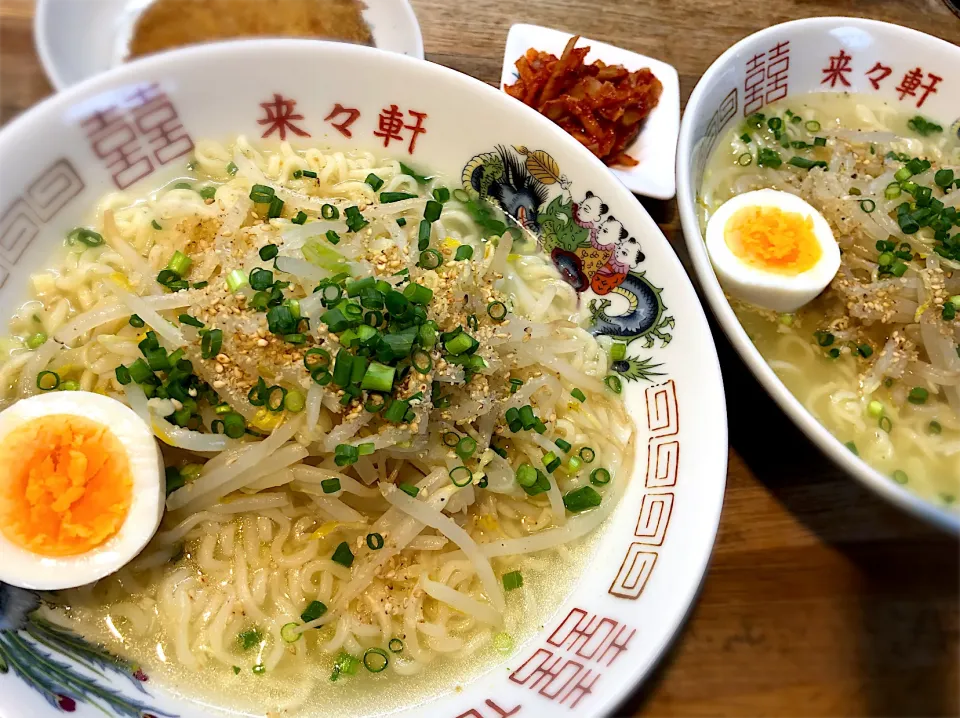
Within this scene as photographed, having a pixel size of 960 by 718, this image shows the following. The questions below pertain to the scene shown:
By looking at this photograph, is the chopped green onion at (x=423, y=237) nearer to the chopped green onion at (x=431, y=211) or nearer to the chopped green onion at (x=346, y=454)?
the chopped green onion at (x=431, y=211)

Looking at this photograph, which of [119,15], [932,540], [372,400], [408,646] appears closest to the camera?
[372,400]

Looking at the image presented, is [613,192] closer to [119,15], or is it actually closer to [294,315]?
[294,315]

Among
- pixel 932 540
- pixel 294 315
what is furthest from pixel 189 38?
pixel 932 540

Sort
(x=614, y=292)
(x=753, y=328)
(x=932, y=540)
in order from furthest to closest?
(x=753, y=328), (x=614, y=292), (x=932, y=540)

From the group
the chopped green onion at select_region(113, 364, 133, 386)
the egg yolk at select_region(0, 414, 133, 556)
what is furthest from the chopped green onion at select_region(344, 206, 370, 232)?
the egg yolk at select_region(0, 414, 133, 556)

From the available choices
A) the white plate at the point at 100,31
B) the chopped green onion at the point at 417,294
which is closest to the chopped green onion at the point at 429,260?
the chopped green onion at the point at 417,294

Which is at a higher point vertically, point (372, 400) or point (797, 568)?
point (372, 400)

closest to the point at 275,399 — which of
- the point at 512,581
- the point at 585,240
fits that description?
the point at 512,581

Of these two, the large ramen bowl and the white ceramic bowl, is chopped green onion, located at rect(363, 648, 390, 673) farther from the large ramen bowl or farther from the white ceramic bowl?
the white ceramic bowl
